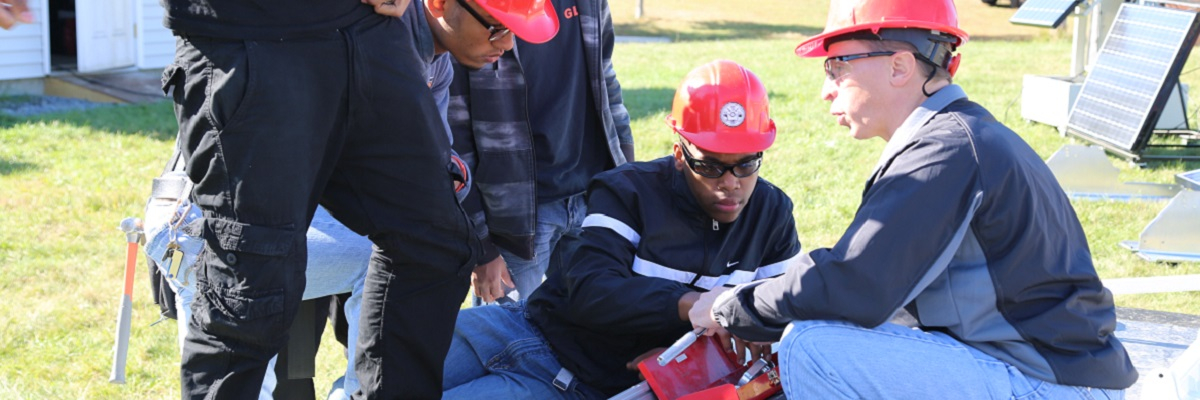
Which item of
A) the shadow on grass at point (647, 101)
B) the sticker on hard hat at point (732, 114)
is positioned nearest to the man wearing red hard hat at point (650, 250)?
the sticker on hard hat at point (732, 114)

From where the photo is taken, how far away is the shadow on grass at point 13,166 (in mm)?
8453

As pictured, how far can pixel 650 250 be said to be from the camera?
11.3 feet

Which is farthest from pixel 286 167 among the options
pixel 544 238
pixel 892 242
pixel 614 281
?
pixel 544 238

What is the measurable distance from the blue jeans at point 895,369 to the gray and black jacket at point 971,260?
0.04m

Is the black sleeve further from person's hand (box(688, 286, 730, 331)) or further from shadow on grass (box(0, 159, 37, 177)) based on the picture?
shadow on grass (box(0, 159, 37, 177))

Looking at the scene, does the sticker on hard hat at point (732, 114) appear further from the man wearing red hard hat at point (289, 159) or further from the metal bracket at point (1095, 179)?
the metal bracket at point (1095, 179)

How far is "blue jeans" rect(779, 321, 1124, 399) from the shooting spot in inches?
104

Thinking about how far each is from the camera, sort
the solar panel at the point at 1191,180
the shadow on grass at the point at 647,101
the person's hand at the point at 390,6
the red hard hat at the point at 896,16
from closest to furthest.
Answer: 1. the red hard hat at the point at 896,16
2. the person's hand at the point at 390,6
3. the solar panel at the point at 1191,180
4. the shadow on grass at the point at 647,101

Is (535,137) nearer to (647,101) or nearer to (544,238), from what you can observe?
(544,238)

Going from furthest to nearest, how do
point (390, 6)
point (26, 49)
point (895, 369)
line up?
point (26, 49)
point (390, 6)
point (895, 369)

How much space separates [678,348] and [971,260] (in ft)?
2.64

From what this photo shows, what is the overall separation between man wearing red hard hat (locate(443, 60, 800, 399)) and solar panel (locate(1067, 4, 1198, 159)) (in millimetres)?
6415

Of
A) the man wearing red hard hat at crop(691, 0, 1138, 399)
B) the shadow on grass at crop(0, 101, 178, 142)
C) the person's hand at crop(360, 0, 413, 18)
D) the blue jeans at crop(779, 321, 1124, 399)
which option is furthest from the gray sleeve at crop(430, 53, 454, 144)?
the shadow on grass at crop(0, 101, 178, 142)

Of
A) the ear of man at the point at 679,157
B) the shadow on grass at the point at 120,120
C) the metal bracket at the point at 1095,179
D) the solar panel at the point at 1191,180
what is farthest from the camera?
the shadow on grass at the point at 120,120
